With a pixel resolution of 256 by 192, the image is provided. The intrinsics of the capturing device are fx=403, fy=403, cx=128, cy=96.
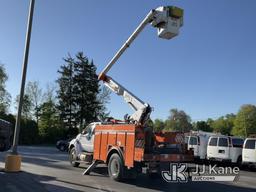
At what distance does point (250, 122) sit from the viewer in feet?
395

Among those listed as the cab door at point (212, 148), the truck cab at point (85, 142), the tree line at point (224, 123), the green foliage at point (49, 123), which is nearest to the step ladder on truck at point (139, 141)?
the truck cab at point (85, 142)

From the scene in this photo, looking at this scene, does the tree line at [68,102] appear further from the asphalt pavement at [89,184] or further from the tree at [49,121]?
the asphalt pavement at [89,184]

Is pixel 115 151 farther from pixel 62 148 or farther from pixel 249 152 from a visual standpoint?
pixel 62 148

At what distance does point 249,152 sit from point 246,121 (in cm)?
10183

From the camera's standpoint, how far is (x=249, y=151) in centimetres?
2231

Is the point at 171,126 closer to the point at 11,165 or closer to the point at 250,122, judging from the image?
the point at 250,122

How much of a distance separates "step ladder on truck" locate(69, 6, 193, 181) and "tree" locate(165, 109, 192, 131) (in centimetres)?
10994

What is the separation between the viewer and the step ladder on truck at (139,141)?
13.4 metres

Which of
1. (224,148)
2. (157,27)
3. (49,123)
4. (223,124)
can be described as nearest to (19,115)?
(157,27)

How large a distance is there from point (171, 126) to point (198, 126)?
31.2 feet

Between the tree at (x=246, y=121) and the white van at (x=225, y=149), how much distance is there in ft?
319

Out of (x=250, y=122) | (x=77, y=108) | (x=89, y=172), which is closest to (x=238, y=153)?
(x=89, y=172)

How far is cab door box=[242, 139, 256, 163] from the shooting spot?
22.0m

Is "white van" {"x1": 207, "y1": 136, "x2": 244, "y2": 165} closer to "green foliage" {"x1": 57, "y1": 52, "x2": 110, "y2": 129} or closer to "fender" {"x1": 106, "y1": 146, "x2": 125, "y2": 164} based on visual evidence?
"fender" {"x1": 106, "y1": 146, "x2": 125, "y2": 164}
